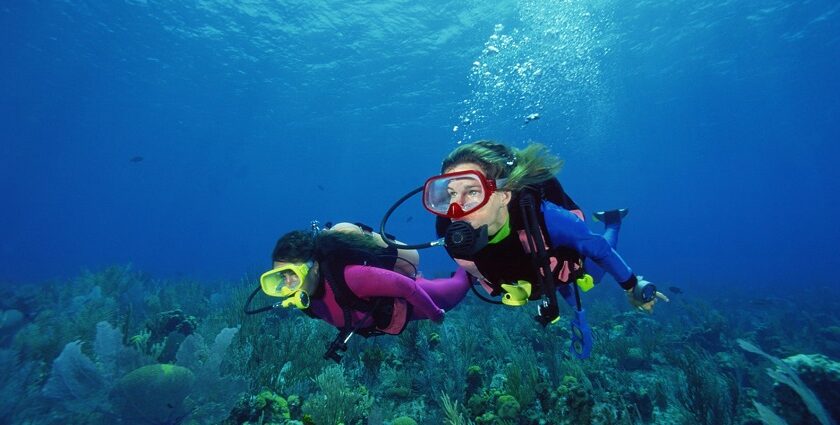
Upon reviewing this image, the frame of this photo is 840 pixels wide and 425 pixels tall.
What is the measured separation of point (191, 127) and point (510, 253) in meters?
50.7

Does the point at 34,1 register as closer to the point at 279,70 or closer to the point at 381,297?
the point at 279,70

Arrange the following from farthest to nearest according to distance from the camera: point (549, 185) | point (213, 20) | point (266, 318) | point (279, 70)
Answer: point (279, 70)
point (213, 20)
point (266, 318)
point (549, 185)

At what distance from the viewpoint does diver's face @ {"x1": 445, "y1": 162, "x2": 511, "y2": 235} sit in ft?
9.41

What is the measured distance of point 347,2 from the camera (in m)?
20.5

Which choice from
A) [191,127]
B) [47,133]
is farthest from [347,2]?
[47,133]

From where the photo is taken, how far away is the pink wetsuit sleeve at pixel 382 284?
3895mm

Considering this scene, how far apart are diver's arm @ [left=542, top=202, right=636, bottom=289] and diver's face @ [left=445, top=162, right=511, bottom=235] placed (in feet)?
1.20

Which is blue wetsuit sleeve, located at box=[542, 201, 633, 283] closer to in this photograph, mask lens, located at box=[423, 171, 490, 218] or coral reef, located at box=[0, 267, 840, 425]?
mask lens, located at box=[423, 171, 490, 218]

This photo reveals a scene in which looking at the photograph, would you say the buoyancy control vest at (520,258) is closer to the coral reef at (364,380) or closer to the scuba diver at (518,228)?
the scuba diver at (518,228)

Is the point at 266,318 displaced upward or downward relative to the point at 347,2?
downward

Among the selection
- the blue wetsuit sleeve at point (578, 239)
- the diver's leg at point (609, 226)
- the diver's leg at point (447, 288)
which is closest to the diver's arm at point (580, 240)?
the blue wetsuit sleeve at point (578, 239)

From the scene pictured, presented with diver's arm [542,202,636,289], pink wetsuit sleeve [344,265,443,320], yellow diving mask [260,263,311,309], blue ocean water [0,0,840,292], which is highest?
blue ocean water [0,0,840,292]

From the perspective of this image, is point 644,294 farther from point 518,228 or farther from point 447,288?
point 447,288

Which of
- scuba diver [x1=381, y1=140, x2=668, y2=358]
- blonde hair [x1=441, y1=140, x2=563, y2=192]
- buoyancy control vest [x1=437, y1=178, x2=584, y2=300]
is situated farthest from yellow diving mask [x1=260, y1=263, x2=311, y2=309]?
blonde hair [x1=441, y1=140, x2=563, y2=192]
